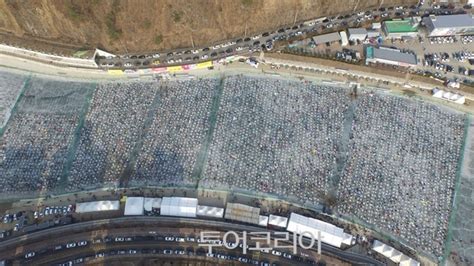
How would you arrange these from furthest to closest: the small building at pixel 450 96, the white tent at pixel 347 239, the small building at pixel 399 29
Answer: the small building at pixel 399 29 → the small building at pixel 450 96 → the white tent at pixel 347 239

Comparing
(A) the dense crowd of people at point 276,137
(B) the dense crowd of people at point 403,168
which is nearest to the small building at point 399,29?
(B) the dense crowd of people at point 403,168

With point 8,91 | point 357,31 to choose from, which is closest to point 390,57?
point 357,31

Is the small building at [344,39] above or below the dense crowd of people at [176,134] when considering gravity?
above

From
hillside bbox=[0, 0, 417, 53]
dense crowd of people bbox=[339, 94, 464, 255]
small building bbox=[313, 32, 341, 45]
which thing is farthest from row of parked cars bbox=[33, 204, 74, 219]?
small building bbox=[313, 32, 341, 45]

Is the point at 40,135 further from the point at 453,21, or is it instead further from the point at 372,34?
the point at 453,21

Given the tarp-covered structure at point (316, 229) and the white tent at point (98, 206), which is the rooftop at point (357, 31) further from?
the white tent at point (98, 206)

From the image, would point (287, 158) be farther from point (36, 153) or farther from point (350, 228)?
point (36, 153)
